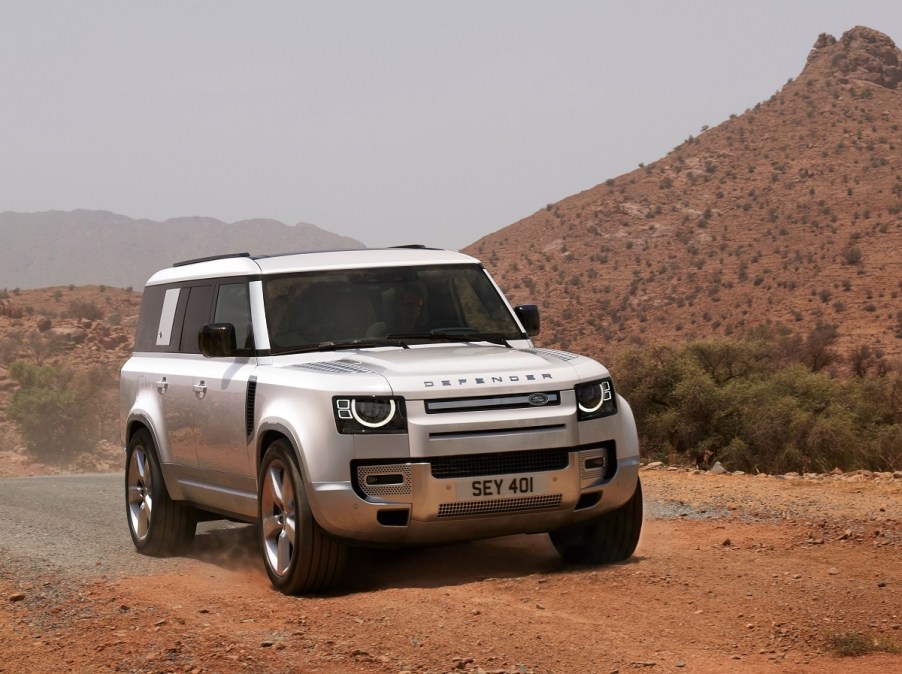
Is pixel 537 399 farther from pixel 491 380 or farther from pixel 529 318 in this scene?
pixel 529 318

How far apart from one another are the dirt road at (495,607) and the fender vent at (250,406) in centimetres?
95

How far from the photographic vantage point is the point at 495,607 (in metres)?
6.40

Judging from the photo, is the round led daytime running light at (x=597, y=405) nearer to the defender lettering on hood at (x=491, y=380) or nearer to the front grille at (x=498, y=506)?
the defender lettering on hood at (x=491, y=380)

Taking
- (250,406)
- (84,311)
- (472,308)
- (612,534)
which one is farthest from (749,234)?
(250,406)

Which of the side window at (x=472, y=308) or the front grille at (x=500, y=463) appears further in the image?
the side window at (x=472, y=308)

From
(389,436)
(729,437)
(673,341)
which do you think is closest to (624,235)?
(673,341)

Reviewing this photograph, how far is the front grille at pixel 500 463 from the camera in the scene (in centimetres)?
684

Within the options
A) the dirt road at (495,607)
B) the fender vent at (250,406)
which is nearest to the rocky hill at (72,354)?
the dirt road at (495,607)

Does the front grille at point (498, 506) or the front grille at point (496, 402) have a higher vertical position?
the front grille at point (496, 402)

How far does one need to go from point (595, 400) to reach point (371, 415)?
135 cm

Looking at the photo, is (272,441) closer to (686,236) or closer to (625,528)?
(625,528)

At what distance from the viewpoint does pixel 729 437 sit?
2828 cm

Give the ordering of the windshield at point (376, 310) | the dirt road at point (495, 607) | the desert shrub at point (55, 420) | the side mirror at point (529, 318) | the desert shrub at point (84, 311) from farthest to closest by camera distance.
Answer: the desert shrub at point (84, 311), the desert shrub at point (55, 420), the side mirror at point (529, 318), the windshield at point (376, 310), the dirt road at point (495, 607)

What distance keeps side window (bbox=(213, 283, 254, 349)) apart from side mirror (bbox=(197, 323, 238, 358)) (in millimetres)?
154
